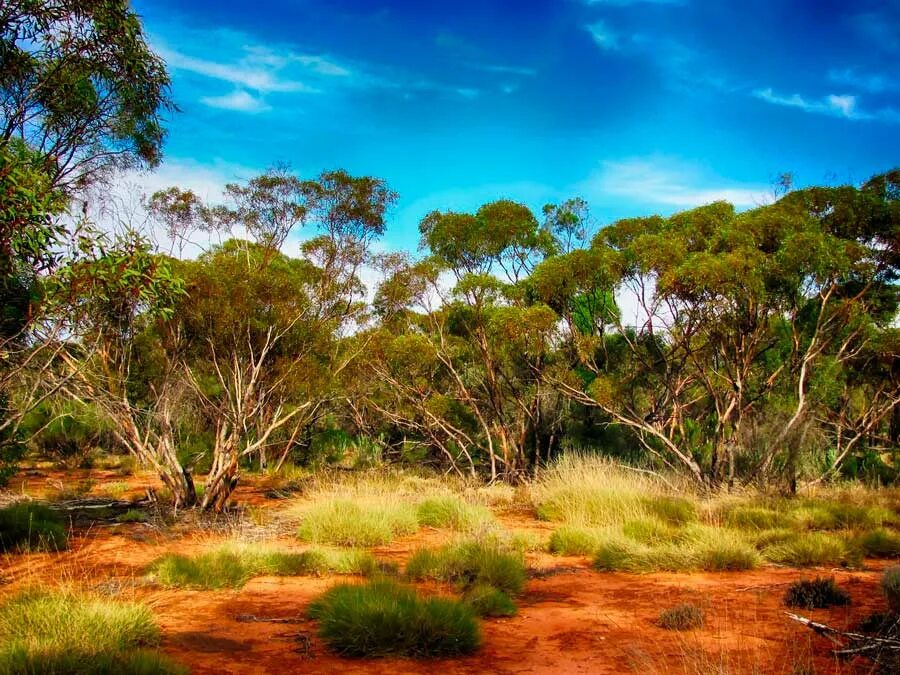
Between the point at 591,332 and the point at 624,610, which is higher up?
the point at 591,332

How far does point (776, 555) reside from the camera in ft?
26.5

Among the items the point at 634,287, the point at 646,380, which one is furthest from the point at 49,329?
the point at 646,380

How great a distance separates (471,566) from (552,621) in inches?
58.6

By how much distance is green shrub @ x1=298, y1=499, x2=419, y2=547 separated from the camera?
9430 millimetres

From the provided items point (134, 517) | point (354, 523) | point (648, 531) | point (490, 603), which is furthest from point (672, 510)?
point (134, 517)

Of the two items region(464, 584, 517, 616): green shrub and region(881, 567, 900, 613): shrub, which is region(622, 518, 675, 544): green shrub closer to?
region(881, 567, 900, 613): shrub

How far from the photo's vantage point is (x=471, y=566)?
279 inches

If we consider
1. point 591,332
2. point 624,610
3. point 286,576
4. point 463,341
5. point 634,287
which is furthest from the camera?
point 463,341

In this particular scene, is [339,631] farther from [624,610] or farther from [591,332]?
[591,332]

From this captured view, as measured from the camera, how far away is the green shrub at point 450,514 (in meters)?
10.5

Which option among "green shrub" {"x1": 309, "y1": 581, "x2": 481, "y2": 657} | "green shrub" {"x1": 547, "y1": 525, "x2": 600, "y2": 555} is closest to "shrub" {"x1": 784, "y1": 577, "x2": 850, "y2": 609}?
"green shrub" {"x1": 547, "y1": 525, "x2": 600, "y2": 555}

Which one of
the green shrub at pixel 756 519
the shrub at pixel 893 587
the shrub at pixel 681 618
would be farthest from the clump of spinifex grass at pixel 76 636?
the green shrub at pixel 756 519

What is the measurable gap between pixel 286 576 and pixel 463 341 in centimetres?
1108

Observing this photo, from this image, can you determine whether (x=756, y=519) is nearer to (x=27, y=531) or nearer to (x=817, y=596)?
(x=817, y=596)
